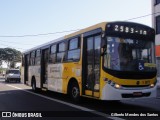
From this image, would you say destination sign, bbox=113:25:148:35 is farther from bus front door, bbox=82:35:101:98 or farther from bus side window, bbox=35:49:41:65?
bus side window, bbox=35:49:41:65

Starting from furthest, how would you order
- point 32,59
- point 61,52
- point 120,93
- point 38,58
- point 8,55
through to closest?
point 8,55, point 32,59, point 38,58, point 61,52, point 120,93

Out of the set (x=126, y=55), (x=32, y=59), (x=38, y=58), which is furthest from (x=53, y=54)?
(x=126, y=55)

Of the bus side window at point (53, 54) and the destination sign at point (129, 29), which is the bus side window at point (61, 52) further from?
the destination sign at point (129, 29)

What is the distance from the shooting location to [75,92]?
13773 millimetres

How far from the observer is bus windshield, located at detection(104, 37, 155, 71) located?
11.4 m

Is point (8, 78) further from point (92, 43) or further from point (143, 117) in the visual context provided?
point (143, 117)

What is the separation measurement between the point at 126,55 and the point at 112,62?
59 centimetres

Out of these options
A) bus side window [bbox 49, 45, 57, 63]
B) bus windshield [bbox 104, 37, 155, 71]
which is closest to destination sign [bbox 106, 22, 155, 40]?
bus windshield [bbox 104, 37, 155, 71]

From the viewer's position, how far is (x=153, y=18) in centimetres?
3148

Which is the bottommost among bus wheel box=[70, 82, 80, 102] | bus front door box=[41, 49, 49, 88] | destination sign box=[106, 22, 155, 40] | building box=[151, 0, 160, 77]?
bus wheel box=[70, 82, 80, 102]

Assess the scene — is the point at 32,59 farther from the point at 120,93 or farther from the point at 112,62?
the point at 120,93

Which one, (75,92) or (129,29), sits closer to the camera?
(129,29)

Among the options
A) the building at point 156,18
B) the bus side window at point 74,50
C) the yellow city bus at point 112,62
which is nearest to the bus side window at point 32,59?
the bus side window at point 74,50

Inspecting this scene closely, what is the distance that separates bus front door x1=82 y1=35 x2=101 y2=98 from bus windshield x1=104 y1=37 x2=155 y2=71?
0.60 m
